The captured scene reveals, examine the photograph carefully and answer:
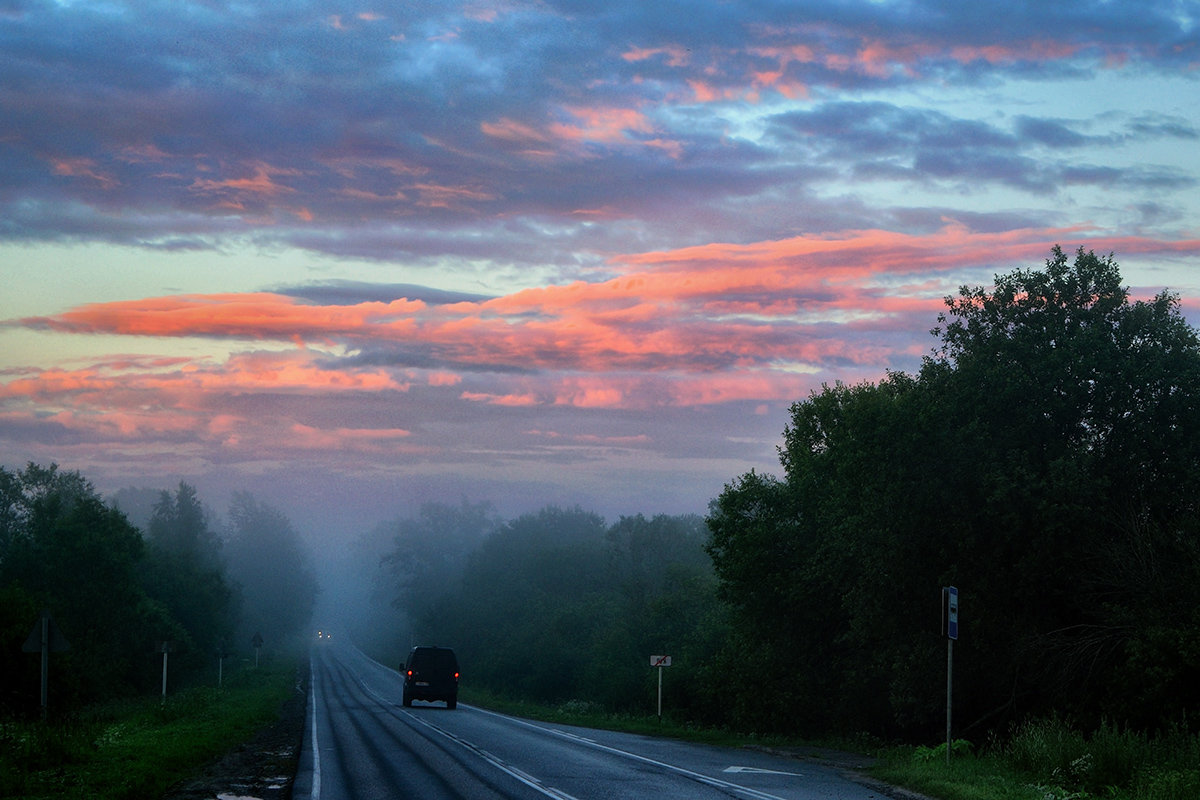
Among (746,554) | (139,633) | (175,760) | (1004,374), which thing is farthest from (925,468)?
(139,633)

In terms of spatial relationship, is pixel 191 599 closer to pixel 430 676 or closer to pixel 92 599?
pixel 92 599

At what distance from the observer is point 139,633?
2630 inches

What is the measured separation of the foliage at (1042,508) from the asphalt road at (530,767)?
662 centimetres

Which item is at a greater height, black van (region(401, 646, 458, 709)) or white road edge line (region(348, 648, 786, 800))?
white road edge line (region(348, 648, 786, 800))

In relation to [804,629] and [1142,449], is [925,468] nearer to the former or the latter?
[1142,449]

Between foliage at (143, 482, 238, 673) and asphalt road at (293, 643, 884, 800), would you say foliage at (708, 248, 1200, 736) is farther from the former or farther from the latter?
foliage at (143, 482, 238, 673)

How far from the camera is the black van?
41.8m

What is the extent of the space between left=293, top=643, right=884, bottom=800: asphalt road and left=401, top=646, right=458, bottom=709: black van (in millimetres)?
9311

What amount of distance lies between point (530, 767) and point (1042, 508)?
13.8 m

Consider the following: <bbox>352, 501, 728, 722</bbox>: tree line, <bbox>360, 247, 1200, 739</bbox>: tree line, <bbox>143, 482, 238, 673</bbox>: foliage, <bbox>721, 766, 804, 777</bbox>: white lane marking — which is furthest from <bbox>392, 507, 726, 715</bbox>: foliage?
<bbox>721, 766, 804, 777</bbox>: white lane marking

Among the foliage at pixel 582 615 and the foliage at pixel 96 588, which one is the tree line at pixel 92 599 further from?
the foliage at pixel 582 615

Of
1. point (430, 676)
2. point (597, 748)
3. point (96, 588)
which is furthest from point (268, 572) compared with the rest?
point (597, 748)

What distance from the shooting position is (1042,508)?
2498 centimetres

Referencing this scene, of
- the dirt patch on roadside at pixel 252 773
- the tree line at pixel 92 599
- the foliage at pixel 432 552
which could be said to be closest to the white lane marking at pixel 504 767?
the dirt patch on roadside at pixel 252 773
